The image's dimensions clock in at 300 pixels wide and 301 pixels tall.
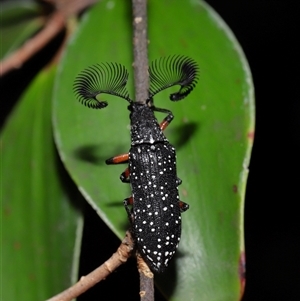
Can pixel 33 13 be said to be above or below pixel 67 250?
above

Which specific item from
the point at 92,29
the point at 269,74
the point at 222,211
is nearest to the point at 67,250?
the point at 222,211

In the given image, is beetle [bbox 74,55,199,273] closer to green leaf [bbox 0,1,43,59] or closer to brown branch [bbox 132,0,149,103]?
brown branch [bbox 132,0,149,103]

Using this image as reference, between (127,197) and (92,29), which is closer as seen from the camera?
(127,197)

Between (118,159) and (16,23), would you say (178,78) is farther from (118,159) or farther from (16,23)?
(16,23)

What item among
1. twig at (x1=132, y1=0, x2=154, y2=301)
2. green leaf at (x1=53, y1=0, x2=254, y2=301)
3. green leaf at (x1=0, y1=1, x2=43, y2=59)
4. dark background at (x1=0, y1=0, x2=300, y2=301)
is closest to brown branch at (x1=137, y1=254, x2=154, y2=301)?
twig at (x1=132, y1=0, x2=154, y2=301)

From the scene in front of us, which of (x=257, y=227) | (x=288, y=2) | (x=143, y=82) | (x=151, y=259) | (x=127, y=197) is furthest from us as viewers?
(x=288, y=2)

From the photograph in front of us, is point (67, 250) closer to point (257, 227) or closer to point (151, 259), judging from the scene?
point (151, 259)

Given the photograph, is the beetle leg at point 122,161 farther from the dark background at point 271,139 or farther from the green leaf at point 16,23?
the dark background at point 271,139
